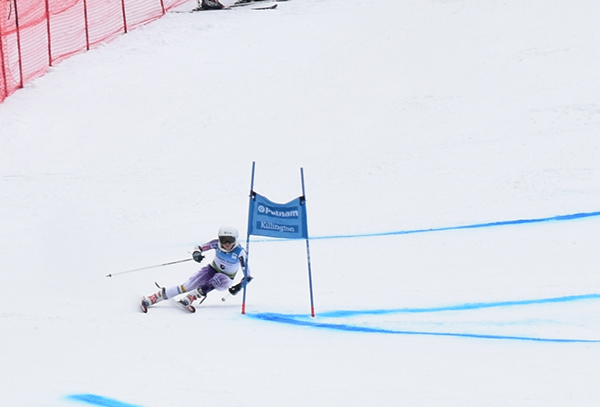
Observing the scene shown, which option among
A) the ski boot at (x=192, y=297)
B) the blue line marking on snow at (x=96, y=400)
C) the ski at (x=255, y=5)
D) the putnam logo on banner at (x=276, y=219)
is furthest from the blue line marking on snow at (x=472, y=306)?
the ski at (x=255, y=5)

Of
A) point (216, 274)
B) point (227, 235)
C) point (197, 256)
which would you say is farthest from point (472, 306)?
point (197, 256)

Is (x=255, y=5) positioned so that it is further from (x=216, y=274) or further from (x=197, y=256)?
(x=197, y=256)

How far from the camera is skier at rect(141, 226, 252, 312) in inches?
339

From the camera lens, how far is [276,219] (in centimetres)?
820

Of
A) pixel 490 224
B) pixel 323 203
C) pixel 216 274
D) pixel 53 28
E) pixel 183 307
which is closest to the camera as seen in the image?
pixel 183 307

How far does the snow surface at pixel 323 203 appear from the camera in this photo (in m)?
6.59

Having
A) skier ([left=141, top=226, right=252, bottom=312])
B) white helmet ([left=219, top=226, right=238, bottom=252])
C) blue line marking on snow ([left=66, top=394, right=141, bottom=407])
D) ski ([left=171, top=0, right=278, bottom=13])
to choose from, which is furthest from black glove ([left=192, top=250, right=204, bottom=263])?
ski ([left=171, top=0, right=278, bottom=13])

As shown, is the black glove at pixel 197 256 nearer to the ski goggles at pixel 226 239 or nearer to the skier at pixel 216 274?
the skier at pixel 216 274

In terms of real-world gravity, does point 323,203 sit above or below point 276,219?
above

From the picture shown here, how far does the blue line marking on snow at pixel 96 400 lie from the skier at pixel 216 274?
2358 mm

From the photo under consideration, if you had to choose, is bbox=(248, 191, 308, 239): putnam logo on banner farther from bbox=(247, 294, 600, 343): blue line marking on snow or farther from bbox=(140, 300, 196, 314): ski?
bbox=(140, 300, 196, 314): ski

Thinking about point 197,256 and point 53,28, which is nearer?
point 197,256

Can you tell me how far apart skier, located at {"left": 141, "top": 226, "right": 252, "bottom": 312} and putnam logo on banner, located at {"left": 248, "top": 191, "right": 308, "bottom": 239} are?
1.80 ft

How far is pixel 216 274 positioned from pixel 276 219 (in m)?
1.19
